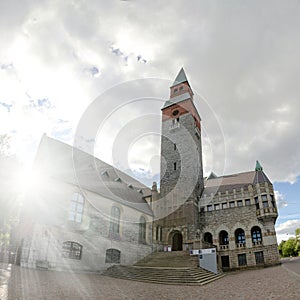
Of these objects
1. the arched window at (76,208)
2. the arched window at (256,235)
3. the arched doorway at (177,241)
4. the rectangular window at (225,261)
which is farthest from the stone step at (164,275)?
the arched window at (256,235)

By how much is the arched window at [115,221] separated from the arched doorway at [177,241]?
353 inches

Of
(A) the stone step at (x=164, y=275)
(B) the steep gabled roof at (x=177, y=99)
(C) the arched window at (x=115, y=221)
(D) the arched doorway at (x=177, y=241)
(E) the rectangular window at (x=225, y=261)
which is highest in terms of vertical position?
(B) the steep gabled roof at (x=177, y=99)

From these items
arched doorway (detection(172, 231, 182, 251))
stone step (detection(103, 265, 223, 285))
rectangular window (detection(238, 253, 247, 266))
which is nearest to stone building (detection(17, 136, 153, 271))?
stone step (detection(103, 265, 223, 285))

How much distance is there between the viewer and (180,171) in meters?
32.8

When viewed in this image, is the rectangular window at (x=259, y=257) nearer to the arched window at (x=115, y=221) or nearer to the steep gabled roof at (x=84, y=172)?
the steep gabled roof at (x=84, y=172)

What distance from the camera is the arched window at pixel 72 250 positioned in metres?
18.8

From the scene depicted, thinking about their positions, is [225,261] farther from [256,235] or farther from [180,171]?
[180,171]

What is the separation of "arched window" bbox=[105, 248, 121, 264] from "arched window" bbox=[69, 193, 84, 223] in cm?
439

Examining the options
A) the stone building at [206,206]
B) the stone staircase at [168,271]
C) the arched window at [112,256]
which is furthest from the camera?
the stone building at [206,206]

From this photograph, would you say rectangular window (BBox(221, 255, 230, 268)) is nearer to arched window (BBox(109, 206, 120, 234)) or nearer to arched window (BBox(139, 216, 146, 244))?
arched window (BBox(139, 216, 146, 244))

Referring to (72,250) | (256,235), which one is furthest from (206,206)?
(72,250)

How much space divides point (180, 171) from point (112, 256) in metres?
14.6

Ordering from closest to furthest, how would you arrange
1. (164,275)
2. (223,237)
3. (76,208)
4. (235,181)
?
(164,275), (76,208), (223,237), (235,181)

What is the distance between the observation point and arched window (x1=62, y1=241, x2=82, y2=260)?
1879 centimetres
